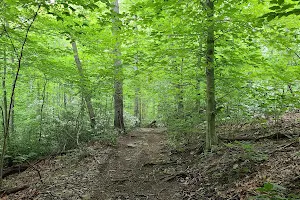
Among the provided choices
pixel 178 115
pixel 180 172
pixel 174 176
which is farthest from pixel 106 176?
pixel 178 115

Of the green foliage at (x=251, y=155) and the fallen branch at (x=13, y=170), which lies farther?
the fallen branch at (x=13, y=170)

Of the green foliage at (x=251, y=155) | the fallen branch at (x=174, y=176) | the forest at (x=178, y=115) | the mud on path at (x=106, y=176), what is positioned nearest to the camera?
the forest at (x=178, y=115)

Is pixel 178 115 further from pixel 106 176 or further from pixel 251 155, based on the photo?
pixel 251 155

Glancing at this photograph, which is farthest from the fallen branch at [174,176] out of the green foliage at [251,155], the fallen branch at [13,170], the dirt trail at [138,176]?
the fallen branch at [13,170]

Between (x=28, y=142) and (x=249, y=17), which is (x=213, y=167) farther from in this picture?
(x=28, y=142)

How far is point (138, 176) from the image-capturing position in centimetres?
712

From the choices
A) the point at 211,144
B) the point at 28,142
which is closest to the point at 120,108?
the point at 28,142

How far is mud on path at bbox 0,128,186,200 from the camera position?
5.83 m

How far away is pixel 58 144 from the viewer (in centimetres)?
1102

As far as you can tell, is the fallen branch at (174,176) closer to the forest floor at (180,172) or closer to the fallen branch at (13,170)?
the forest floor at (180,172)

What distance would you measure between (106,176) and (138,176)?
100cm

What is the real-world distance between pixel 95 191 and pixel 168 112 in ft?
28.5

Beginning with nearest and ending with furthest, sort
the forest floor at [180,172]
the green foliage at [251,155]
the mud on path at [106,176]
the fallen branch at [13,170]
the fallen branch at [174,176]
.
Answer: the forest floor at [180,172] < the green foliage at [251,155] < the mud on path at [106,176] < the fallen branch at [174,176] < the fallen branch at [13,170]

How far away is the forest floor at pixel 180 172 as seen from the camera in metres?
4.81
